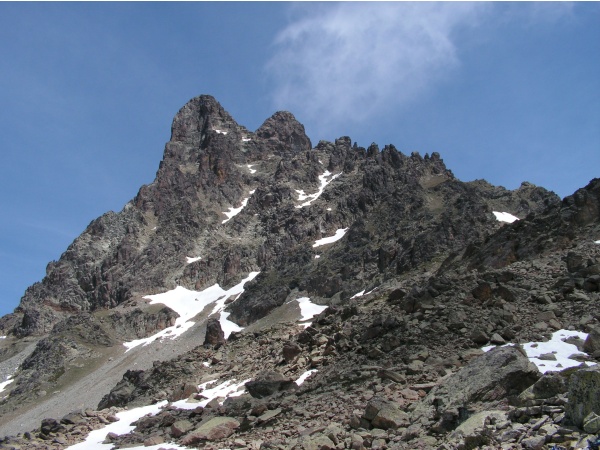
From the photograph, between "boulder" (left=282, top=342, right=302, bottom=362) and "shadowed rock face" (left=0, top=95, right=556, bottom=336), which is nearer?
"boulder" (left=282, top=342, right=302, bottom=362)

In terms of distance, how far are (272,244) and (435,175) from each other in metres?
55.3

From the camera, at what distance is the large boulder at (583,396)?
937cm

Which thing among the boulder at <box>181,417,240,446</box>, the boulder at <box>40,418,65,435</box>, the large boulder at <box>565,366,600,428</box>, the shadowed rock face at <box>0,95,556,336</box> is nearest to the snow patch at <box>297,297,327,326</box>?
the shadowed rock face at <box>0,95,556,336</box>

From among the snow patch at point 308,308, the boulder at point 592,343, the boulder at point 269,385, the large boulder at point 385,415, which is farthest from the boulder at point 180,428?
the snow patch at point 308,308

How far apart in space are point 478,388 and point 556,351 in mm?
4981

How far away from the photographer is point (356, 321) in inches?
1155

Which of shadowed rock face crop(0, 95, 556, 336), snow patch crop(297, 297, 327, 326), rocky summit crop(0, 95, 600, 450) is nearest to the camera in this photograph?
rocky summit crop(0, 95, 600, 450)

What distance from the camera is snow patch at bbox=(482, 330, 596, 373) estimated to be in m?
15.4

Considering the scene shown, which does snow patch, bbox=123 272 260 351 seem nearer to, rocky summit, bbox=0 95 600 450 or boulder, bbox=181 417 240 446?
rocky summit, bbox=0 95 600 450

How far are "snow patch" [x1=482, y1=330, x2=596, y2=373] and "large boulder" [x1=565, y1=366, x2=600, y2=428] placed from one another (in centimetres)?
551

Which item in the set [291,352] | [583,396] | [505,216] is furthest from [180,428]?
[505,216]

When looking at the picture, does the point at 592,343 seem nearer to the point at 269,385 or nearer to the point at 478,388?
the point at 478,388

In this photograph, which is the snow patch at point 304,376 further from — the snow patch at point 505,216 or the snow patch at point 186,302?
the snow patch at point 505,216

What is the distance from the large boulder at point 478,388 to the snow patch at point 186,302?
101972mm
